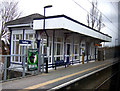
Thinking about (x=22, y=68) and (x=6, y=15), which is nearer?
(x=22, y=68)

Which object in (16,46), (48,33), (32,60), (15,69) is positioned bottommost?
(15,69)

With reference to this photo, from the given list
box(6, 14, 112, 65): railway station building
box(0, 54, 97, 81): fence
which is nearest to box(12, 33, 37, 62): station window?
box(6, 14, 112, 65): railway station building

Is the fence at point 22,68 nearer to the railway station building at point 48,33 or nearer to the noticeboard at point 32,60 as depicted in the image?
the noticeboard at point 32,60

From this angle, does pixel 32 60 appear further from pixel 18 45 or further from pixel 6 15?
pixel 6 15

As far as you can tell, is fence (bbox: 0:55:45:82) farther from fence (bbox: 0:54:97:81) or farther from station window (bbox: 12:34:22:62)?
station window (bbox: 12:34:22:62)

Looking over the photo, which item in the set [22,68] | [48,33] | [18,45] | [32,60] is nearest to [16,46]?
[18,45]

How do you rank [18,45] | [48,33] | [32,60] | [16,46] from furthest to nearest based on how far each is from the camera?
[16,46] → [18,45] → [48,33] → [32,60]

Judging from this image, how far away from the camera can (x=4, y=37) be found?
78.6ft

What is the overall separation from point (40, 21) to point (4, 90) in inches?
267

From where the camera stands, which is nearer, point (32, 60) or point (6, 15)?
point (32, 60)

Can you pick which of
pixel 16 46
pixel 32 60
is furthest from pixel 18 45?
pixel 32 60

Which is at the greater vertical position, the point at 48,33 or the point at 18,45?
the point at 48,33

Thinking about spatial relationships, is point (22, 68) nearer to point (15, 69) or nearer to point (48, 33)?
point (15, 69)

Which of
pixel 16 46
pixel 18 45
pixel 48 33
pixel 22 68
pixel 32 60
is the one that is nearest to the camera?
pixel 32 60
